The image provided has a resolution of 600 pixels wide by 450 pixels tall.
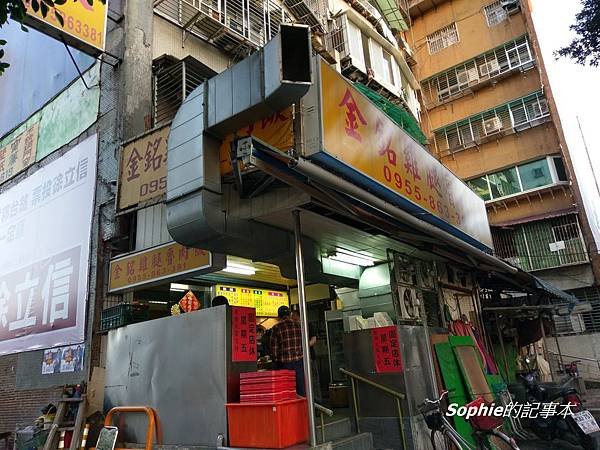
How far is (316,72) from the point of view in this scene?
5164 millimetres

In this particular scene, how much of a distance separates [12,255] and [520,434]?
44.8 ft

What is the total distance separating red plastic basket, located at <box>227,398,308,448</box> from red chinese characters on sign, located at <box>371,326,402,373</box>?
2.00 meters

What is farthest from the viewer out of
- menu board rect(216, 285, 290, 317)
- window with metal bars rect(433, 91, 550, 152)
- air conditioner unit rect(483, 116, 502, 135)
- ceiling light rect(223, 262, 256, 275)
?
air conditioner unit rect(483, 116, 502, 135)

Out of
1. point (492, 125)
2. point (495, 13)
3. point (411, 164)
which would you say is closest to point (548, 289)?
point (411, 164)

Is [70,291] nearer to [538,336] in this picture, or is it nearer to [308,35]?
[308,35]

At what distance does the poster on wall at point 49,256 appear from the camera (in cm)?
987

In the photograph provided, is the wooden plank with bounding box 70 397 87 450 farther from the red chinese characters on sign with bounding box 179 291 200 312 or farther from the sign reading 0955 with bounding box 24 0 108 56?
the sign reading 0955 with bounding box 24 0 108 56

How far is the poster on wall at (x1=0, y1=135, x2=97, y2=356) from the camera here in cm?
987

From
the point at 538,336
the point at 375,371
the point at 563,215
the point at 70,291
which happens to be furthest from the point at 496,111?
the point at 70,291

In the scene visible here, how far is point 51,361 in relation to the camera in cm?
984

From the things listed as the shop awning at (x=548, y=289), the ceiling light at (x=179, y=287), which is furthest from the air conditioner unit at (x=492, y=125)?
the ceiling light at (x=179, y=287)

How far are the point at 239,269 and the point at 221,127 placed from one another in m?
4.06

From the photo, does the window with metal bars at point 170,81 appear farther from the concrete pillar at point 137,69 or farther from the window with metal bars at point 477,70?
the window with metal bars at point 477,70

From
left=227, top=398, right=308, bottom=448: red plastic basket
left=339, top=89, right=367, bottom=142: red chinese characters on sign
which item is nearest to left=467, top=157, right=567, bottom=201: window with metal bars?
left=339, top=89, right=367, bottom=142: red chinese characters on sign
